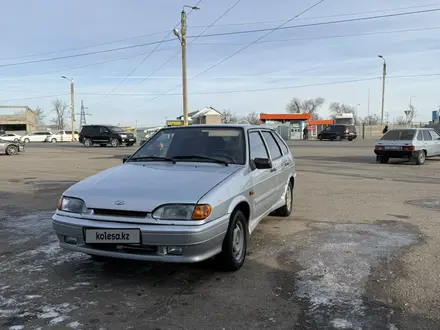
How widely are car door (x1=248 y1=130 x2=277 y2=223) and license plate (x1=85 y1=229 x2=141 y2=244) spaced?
5.12 ft

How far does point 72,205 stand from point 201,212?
136cm

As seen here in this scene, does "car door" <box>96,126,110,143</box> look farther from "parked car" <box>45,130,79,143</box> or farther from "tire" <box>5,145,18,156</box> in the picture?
"parked car" <box>45,130,79,143</box>

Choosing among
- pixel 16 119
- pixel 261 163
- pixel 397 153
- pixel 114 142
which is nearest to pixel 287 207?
pixel 261 163

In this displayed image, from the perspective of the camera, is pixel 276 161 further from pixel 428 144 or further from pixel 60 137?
pixel 60 137

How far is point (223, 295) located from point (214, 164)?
1.58 meters

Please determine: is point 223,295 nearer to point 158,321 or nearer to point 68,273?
point 158,321

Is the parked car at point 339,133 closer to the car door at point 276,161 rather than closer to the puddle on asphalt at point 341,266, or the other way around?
the puddle on asphalt at point 341,266

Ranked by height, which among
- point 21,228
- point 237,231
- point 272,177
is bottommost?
point 21,228

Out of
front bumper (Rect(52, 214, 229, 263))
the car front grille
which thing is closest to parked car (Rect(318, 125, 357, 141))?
front bumper (Rect(52, 214, 229, 263))

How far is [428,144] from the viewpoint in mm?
17312

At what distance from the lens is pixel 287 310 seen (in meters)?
3.54

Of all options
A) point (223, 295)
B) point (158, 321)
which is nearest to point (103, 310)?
point (158, 321)

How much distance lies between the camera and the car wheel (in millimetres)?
4253

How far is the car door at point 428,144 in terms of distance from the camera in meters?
17.2
